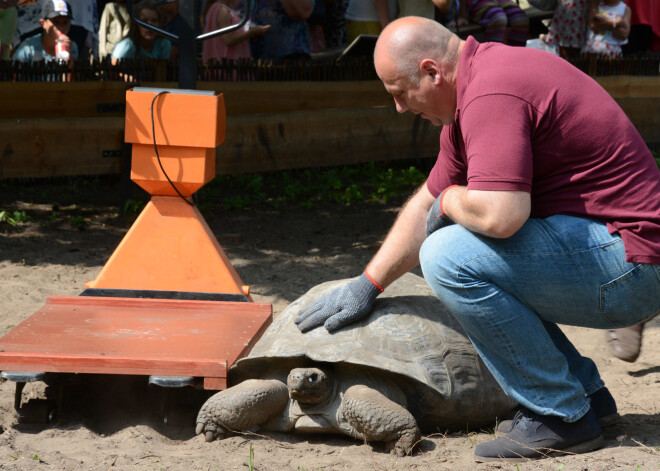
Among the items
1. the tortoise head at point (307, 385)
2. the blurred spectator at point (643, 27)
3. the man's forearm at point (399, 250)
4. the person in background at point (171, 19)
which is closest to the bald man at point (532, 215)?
the man's forearm at point (399, 250)

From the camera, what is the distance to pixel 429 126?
30.6 ft

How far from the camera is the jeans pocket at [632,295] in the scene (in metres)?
2.95

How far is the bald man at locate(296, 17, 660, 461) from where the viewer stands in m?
2.86

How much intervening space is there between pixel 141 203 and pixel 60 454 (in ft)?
Result: 14.9

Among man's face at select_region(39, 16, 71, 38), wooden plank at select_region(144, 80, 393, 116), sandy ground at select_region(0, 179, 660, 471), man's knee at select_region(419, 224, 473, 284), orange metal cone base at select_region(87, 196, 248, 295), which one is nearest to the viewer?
man's knee at select_region(419, 224, 473, 284)

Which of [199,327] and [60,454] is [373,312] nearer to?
[199,327]

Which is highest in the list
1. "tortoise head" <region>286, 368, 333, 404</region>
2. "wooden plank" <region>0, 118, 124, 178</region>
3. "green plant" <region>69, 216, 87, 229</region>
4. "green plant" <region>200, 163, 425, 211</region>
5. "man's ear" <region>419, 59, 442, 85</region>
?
"man's ear" <region>419, 59, 442, 85</region>

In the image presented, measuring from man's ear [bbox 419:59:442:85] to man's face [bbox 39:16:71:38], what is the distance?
18.0 ft

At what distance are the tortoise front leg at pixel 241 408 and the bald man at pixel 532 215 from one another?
0.82m

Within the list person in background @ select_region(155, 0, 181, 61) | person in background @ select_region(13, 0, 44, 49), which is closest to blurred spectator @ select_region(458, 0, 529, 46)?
person in background @ select_region(155, 0, 181, 61)

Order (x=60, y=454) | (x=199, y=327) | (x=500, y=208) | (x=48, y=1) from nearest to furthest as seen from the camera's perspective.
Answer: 1. (x=500, y=208)
2. (x=60, y=454)
3. (x=199, y=327)
4. (x=48, y=1)

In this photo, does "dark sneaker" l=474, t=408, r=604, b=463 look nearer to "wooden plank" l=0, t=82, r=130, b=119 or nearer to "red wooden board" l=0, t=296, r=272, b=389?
"red wooden board" l=0, t=296, r=272, b=389

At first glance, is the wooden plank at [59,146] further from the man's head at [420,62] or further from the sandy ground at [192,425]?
the man's head at [420,62]

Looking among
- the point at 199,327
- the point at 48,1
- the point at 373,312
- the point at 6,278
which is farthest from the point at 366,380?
the point at 48,1
